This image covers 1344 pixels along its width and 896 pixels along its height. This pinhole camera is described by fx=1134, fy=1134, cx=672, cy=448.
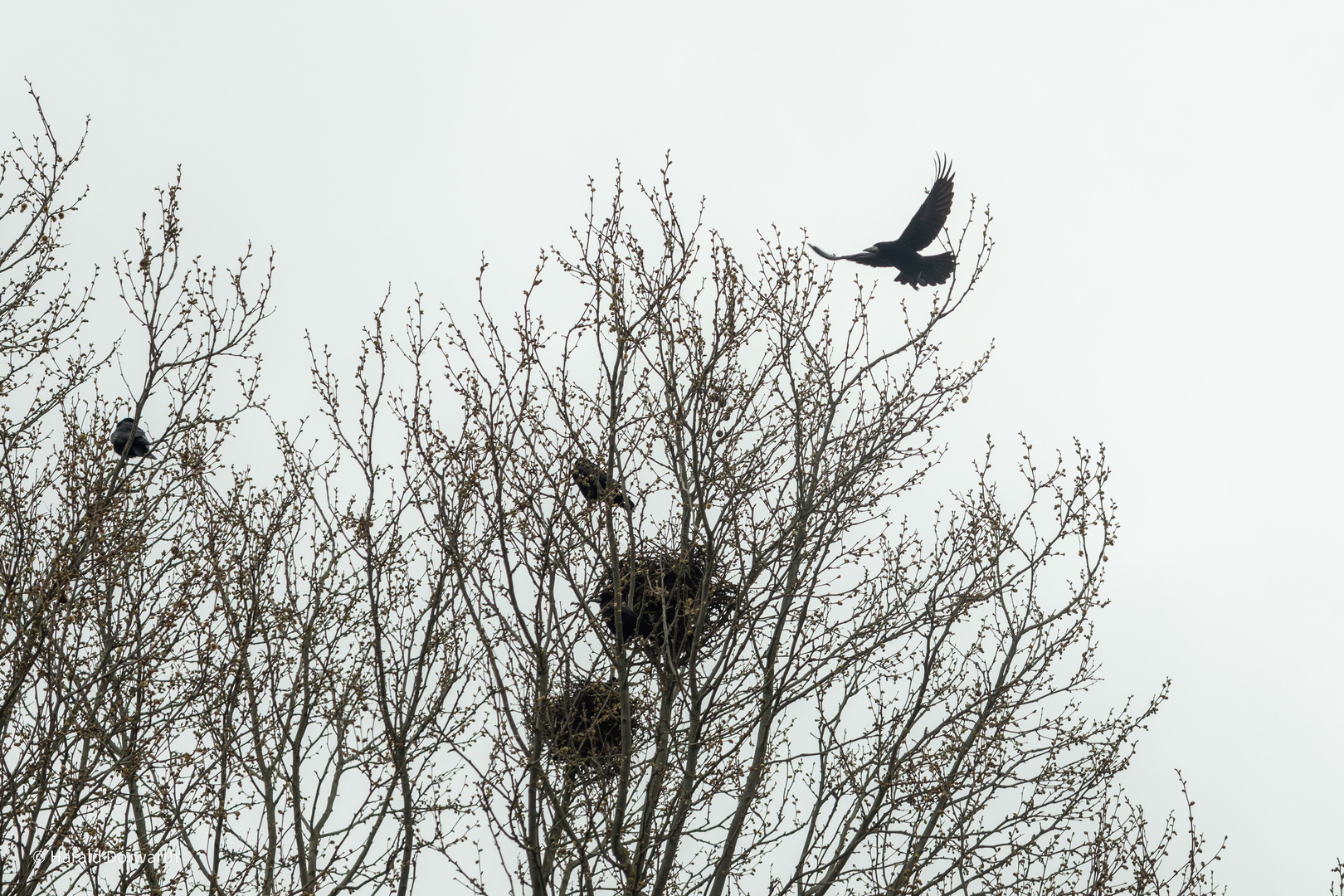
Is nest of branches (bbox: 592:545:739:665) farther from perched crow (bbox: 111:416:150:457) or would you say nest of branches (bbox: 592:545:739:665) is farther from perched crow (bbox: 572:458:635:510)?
perched crow (bbox: 111:416:150:457)

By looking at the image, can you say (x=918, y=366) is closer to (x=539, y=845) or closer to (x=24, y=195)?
(x=539, y=845)

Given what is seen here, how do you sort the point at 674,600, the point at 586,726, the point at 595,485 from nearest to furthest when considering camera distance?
the point at 595,485
the point at 586,726
the point at 674,600

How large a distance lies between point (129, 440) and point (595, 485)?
3.23 m

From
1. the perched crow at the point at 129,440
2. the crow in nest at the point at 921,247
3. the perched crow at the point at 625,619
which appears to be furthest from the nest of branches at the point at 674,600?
the perched crow at the point at 129,440

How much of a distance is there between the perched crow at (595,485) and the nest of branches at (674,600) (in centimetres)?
44

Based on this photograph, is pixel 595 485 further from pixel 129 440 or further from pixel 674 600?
pixel 129 440

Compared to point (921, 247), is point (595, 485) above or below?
below

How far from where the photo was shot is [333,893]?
22.0ft

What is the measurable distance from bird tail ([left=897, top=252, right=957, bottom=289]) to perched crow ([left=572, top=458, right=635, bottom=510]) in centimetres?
246

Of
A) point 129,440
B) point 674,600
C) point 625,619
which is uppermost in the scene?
point 129,440

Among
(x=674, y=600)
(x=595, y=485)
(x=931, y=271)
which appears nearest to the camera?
(x=595, y=485)

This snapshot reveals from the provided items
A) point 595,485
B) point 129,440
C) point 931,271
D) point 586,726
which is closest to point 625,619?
point 586,726

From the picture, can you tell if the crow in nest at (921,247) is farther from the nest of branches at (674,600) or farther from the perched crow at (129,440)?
the perched crow at (129,440)

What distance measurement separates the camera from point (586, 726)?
22.6ft
